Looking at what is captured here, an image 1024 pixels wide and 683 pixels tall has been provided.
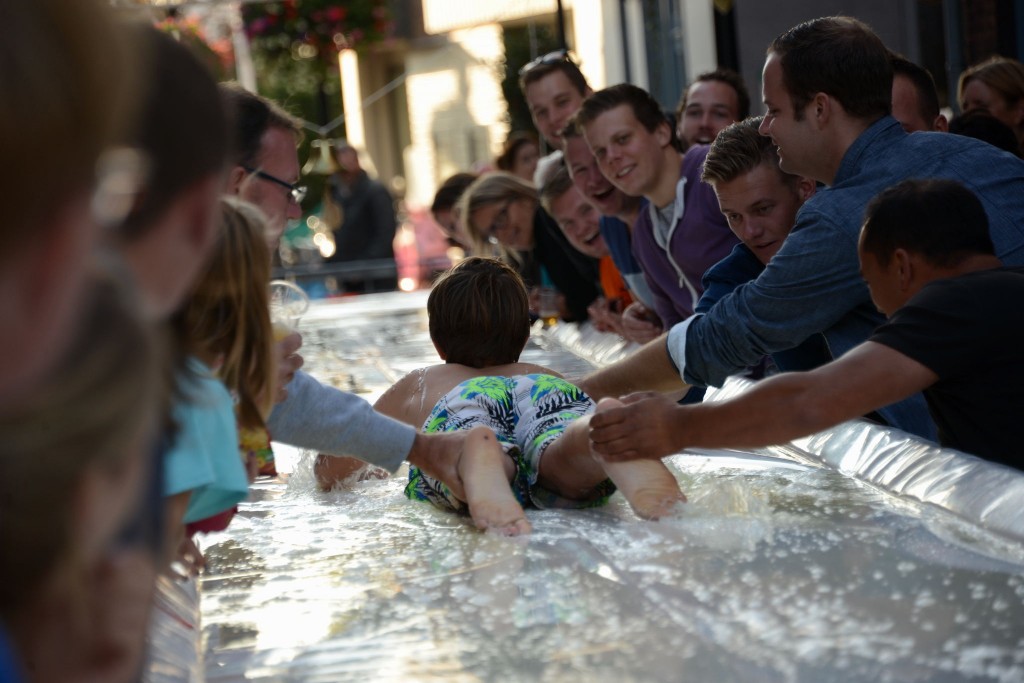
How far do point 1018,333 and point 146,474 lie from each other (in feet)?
5.32

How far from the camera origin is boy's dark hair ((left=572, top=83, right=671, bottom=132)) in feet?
14.5

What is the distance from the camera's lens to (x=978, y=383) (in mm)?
2268

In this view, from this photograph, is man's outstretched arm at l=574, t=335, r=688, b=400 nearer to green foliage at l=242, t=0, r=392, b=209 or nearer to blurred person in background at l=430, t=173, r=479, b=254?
blurred person in background at l=430, t=173, r=479, b=254

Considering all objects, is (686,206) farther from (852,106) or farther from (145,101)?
(145,101)

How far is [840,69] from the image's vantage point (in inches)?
118

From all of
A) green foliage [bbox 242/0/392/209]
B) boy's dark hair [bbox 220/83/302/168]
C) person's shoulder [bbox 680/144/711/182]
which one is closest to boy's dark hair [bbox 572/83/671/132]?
person's shoulder [bbox 680/144/711/182]

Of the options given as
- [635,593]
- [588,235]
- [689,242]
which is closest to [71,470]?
[635,593]

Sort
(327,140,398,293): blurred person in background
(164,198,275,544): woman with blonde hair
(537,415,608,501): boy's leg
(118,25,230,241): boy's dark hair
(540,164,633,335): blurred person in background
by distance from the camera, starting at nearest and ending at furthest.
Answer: (118,25,230,241): boy's dark hair
(164,198,275,544): woman with blonde hair
(537,415,608,501): boy's leg
(540,164,633,335): blurred person in background
(327,140,398,293): blurred person in background

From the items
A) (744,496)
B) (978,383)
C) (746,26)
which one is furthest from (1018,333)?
(746,26)

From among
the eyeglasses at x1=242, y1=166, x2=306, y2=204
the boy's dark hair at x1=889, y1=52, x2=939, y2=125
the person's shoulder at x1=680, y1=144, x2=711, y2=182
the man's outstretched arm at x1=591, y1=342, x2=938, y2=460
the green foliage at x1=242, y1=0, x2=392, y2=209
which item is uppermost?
the green foliage at x1=242, y1=0, x2=392, y2=209

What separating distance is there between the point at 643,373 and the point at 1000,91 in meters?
2.28

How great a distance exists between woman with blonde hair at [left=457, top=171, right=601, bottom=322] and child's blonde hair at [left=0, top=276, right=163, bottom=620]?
433 centimetres

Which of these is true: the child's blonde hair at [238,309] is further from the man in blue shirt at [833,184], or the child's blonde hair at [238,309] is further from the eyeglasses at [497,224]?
the eyeglasses at [497,224]

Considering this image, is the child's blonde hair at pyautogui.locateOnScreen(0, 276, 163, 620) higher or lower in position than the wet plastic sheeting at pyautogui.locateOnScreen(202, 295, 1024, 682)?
higher
